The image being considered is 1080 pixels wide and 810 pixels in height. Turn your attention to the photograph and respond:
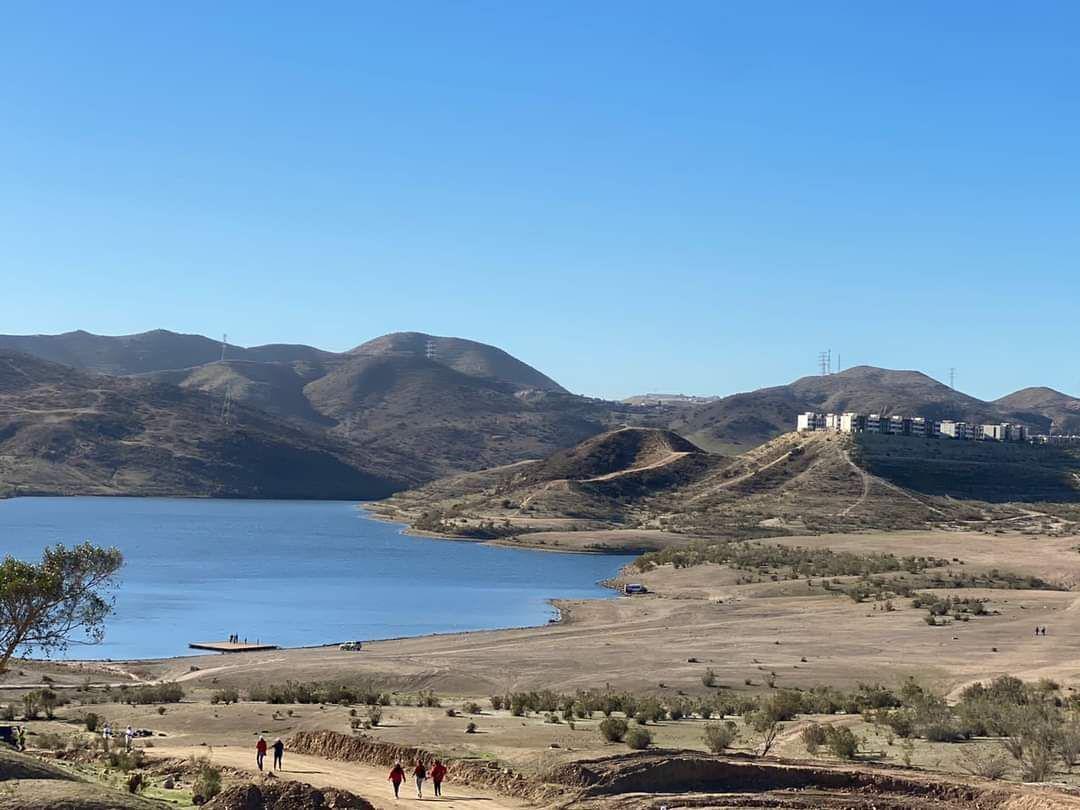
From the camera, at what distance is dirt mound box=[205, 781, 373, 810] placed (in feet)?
81.0

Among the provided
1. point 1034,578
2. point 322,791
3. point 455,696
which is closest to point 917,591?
point 1034,578

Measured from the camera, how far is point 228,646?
66562 mm

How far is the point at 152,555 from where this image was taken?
116688mm

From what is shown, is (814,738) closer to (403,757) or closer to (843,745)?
(843,745)

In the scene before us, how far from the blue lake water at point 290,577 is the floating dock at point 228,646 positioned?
1.00 meters

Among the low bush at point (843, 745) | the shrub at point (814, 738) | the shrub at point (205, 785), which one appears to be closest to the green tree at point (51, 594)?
the shrub at point (205, 785)

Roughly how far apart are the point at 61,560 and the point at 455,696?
1535 centimetres

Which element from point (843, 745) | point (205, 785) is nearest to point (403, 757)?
point (205, 785)

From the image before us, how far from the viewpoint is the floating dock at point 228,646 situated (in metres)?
65.8

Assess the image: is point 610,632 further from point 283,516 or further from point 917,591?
point 283,516

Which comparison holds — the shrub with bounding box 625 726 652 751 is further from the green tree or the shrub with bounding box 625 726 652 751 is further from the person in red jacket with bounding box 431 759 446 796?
the green tree

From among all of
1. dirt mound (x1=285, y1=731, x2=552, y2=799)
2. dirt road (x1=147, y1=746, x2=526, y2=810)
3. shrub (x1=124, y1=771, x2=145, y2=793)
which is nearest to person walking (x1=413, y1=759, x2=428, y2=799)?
dirt road (x1=147, y1=746, x2=526, y2=810)

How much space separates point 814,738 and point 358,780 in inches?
434

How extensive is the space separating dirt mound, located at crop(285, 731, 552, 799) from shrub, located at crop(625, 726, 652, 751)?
4.10 m
